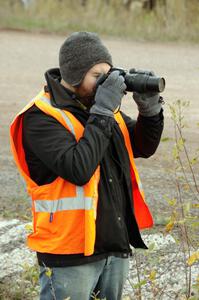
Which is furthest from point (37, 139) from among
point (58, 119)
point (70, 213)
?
point (70, 213)

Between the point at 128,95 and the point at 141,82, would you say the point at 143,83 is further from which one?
the point at 128,95

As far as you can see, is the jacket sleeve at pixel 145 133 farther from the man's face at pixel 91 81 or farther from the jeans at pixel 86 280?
the jeans at pixel 86 280

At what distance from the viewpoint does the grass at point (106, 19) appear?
48.7ft

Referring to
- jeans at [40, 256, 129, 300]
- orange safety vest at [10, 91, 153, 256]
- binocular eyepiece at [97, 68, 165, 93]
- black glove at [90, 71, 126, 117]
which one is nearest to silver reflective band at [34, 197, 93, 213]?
orange safety vest at [10, 91, 153, 256]

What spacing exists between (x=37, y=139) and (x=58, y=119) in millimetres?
124

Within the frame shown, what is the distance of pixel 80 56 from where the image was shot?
3.47 m

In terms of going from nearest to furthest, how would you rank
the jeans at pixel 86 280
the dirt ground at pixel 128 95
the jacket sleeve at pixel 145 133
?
the jeans at pixel 86 280 < the jacket sleeve at pixel 145 133 < the dirt ground at pixel 128 95

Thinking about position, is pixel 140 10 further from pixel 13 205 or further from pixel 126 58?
pixel 13 205

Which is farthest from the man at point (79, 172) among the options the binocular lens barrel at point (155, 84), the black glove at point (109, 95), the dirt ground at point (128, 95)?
the dirt ground at point (128, 95)

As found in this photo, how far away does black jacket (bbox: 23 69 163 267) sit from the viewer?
3.32 m

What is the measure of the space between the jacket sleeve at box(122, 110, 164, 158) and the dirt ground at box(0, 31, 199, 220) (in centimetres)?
155

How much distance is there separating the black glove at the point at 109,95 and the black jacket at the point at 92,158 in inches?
1.2

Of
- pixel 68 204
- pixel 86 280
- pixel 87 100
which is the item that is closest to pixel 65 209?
pixel 68 204

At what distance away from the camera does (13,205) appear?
632 centimetres
